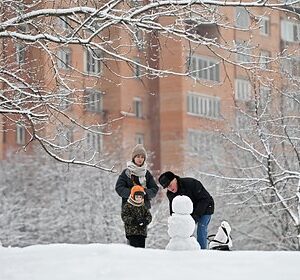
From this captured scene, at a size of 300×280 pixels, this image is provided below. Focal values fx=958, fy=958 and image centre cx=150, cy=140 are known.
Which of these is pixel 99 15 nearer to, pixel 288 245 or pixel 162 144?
pixel 288 245

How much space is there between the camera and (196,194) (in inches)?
606

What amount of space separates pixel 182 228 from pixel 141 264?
1.39m

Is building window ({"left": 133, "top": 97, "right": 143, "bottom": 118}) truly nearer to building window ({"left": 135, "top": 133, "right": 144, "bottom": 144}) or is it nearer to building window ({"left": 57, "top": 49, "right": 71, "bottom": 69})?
building window ({"left": 135, "top": 133, "right": 144, "bottom": 144})

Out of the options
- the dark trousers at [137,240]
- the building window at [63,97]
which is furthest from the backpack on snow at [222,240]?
the building window at [63,97]

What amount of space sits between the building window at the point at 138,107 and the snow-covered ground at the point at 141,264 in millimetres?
47896

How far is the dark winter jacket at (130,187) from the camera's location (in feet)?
49.8

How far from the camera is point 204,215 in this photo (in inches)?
608

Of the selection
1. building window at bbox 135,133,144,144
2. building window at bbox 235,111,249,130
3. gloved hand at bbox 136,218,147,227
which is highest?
building window at bbox 135,133,144,144

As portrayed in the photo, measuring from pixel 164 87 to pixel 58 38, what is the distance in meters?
46.9

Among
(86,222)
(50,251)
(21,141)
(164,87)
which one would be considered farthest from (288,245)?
(164,87)

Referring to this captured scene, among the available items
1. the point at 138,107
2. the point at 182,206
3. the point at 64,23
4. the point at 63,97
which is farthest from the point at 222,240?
the point at 138,107

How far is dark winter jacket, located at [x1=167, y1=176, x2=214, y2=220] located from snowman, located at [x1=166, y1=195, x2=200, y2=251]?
A: 65.1 inches

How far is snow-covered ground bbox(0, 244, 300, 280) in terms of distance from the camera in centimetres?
1177

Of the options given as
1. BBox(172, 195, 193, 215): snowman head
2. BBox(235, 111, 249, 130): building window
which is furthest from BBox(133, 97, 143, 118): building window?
BBox(172, 195, 193, 215): snowman head
